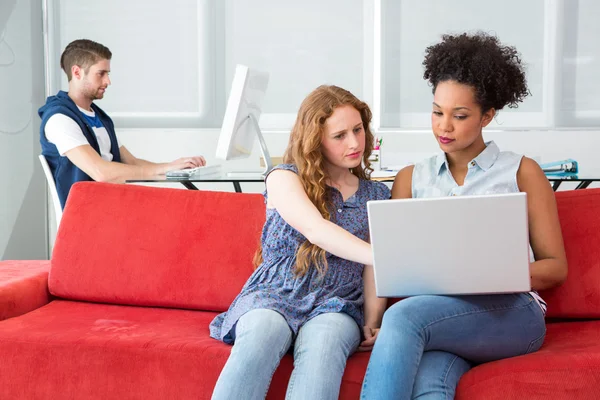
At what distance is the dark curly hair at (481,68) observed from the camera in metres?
2.06

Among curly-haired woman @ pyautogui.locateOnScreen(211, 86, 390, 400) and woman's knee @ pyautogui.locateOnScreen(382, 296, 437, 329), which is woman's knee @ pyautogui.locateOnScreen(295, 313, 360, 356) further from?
woman's knee @ pyautogui.locateOnScreen(382, 296, 437, 329)

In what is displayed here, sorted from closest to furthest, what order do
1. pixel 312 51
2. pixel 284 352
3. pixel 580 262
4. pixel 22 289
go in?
pixel 284 352, pixel 580 262, pixel 22 289, pixel 312 51

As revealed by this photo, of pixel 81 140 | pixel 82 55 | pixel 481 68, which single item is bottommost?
pixel 81 140

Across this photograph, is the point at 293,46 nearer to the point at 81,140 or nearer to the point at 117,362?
the point at 81,140

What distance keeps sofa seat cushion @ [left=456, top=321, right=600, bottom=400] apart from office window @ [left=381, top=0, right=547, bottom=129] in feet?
12.0

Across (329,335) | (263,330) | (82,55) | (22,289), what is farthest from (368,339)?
(82,55)

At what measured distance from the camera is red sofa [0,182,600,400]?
1789 mm

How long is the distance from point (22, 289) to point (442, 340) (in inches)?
50.5

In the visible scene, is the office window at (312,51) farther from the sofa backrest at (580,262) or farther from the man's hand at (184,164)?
the sofa backrest at (580,262)

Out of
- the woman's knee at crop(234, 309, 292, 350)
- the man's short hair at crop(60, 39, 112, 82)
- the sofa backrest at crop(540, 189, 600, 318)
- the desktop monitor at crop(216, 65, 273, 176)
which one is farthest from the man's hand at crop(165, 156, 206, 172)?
the sofa backrest at crop(540, 189, 600, 318)

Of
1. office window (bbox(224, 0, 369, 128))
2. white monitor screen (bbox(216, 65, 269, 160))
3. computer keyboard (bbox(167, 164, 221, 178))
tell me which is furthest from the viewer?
office window (bbox(224, 0, 369, 128))

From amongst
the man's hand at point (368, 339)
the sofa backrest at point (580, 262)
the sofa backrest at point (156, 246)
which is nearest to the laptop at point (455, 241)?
the man's hand at point (368, 339)

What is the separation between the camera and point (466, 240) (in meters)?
1.56

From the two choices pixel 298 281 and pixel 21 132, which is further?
pixel 21 132
